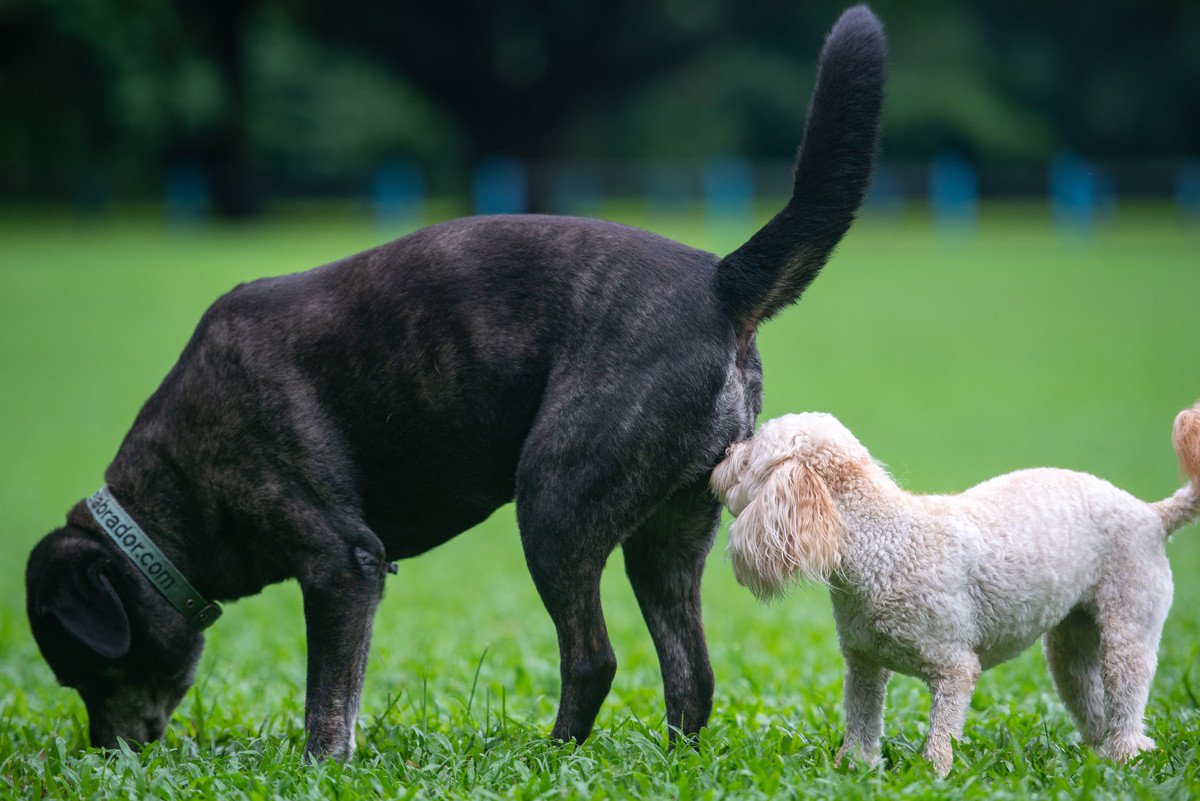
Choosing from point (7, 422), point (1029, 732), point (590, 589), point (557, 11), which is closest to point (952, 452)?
point (1029, 732)

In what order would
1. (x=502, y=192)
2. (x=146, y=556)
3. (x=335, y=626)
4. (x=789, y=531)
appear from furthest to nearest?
1. (x=502, y=192)
2. (x=146, y=556)
3. (x=335, y=626)
4. (x=789, y=531)

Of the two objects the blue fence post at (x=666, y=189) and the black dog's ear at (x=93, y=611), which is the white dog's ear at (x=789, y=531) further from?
the blue fence post at (x=666, y=189)

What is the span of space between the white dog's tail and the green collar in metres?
3.45

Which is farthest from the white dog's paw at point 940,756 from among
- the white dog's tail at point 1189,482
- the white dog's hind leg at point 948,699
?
the white dog's tail at point 1189,482

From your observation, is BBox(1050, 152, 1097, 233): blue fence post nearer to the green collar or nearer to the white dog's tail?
the white dog's tail

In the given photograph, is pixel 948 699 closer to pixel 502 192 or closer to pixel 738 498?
pixel 738 498

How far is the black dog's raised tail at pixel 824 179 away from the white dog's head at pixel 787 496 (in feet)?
1.49

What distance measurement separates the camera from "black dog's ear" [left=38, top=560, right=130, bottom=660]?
459 cm

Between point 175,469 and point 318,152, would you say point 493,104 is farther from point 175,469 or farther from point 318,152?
point 175,469

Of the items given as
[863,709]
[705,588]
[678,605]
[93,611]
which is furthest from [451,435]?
[705,588]

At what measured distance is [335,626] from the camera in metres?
4.44

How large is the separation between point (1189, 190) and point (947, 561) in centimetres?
3966

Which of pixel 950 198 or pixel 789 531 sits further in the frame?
pixel 950 198

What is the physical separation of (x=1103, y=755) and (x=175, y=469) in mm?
3416
